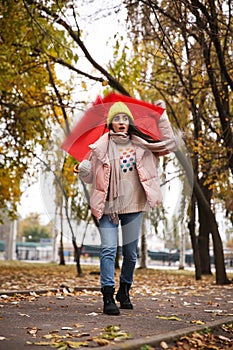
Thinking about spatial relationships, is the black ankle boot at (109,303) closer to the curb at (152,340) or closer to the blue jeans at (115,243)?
the blue jeans at (115,243)

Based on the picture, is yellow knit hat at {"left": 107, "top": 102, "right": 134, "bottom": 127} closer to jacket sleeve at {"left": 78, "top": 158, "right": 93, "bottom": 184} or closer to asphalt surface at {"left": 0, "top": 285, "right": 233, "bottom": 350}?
jacket sleeve at {"left": 78, "top": 158, "right": 93, "bottom": 184}

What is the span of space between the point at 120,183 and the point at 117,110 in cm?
84

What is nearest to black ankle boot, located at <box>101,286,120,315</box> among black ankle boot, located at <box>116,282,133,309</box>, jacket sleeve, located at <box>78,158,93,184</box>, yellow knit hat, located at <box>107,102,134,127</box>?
black ankle boot, located at <box>116,282,133,309</box>

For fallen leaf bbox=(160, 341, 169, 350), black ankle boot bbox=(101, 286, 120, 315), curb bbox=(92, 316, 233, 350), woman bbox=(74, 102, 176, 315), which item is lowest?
fallen leaf bbox=(160, 341, 169, 350)

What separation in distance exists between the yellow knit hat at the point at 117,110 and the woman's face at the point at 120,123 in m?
0.04

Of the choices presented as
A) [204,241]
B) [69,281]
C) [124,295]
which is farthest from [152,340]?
[204,241]

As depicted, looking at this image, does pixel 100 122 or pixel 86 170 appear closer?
pixel 86 170

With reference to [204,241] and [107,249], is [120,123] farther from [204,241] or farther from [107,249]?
[204,241]

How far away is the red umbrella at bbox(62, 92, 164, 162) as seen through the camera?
263 inches

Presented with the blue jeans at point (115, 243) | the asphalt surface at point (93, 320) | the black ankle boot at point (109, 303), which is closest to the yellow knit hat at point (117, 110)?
the blue jeans at point (115, 243)

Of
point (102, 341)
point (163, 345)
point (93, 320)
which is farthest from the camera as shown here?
point (93, 320)

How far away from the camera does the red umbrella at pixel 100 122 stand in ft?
22.0

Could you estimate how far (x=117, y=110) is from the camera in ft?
21.0

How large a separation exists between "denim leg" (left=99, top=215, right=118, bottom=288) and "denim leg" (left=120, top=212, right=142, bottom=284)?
167 millimetres
